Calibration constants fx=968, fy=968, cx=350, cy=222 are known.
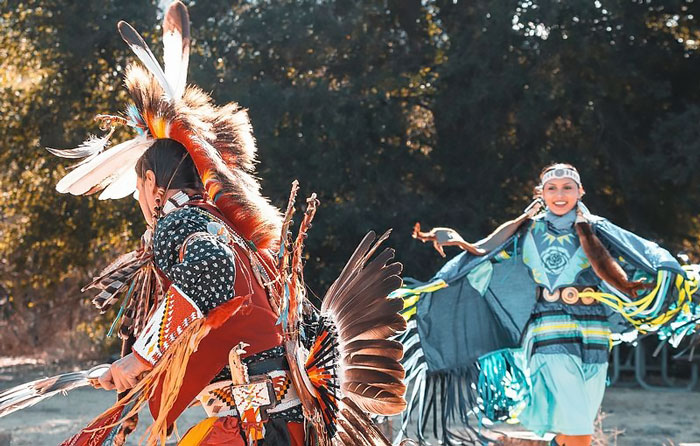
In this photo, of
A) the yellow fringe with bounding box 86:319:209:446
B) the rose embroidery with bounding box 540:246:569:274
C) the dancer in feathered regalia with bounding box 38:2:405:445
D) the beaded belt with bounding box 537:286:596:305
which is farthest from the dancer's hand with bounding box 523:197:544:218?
the yellow fringe with bounding box 86:319:209:446

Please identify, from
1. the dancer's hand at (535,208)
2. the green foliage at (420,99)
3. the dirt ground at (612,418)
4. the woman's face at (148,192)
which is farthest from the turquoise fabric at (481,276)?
the green foliage at (420,99)

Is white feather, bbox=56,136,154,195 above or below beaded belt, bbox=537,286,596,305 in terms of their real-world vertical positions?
above

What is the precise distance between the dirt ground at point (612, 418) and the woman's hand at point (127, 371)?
3.18m

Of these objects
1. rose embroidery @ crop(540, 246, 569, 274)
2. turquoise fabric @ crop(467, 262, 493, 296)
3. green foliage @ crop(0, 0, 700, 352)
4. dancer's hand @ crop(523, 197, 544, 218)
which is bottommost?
turquoise fabric @ crop(467, 262, 493, 296)

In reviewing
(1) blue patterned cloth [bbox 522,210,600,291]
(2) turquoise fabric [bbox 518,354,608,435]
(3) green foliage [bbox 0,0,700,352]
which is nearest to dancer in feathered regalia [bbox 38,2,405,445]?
(2) turquoise fabric [bbox 518,354,608,435]

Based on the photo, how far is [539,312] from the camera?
15.7 ft

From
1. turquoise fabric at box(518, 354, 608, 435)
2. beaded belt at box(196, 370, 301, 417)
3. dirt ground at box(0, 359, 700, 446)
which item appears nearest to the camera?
beaded belt at box(196, 370, 301, 417)

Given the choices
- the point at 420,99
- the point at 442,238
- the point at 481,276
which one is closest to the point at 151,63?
the point at 442,238

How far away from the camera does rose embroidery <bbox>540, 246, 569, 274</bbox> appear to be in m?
4.75

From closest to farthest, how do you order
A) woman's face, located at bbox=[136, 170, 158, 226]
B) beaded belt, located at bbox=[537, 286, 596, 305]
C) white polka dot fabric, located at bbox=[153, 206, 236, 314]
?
white polka dot fabric, located at bbox=[153, 206, 236, 314] < woman's face, located at bbox=[136, 170, 158, 226] < beaded belt, located at bbox=[537, 286, 596, 305]

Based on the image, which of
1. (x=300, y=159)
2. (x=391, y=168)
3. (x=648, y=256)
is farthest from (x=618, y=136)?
(x=648, y=256)

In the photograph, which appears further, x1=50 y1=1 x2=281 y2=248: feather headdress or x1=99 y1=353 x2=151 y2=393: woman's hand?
x1=50 y1=1 x2=281 y2=248: feather headdress

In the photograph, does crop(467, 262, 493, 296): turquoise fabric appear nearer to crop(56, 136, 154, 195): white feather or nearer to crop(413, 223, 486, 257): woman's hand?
crop(413, 223, 486, 257): woman's hand

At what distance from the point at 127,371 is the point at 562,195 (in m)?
3.01
